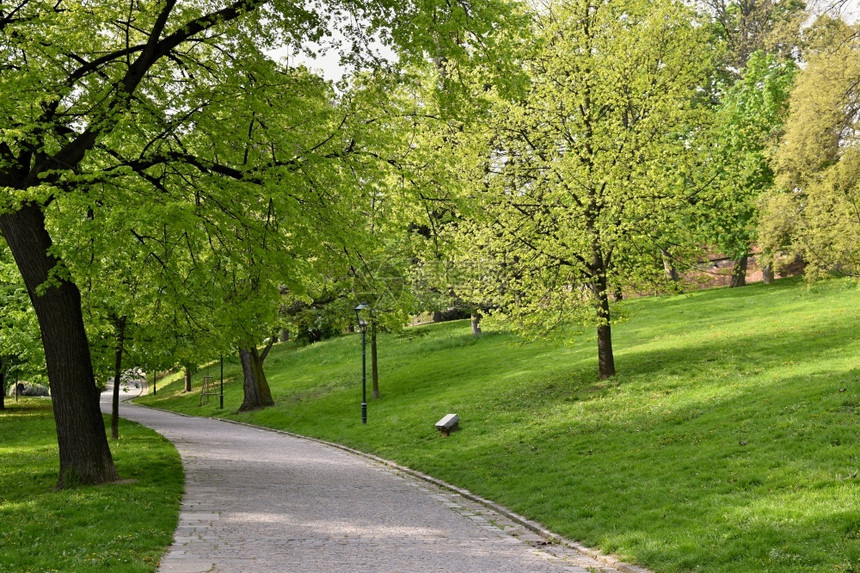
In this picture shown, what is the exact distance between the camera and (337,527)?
1123 cm

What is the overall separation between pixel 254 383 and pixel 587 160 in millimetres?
20840

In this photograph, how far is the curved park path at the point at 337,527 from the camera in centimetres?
911

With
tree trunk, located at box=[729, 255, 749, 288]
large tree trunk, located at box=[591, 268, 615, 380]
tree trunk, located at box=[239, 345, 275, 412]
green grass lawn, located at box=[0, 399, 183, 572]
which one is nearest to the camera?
green grass lawn, located at box=[0, 399, 183, 572]

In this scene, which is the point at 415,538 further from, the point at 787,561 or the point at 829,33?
the point at 829,33

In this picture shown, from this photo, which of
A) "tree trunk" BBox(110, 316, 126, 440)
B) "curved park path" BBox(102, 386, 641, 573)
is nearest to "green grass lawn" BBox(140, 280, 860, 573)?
"curved park path" BBox(102, 386, 641, 573)

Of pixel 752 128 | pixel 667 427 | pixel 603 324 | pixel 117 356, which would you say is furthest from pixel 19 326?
pixel 752 128

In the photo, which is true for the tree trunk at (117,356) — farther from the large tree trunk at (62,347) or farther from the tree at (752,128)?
the tree at (752,128)

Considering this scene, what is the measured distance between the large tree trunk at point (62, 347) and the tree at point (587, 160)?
11140 millimetres

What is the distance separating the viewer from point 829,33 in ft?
61.6

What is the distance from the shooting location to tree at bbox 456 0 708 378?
67.8 feet

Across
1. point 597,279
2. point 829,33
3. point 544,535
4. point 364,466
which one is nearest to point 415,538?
point 544,535

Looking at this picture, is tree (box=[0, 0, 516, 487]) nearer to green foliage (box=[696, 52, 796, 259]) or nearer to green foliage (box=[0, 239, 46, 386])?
green foliage (box=[0, 239, 46, 386])

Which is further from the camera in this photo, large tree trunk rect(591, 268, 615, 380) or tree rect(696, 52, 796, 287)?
tree rect(696, 52, 796, 287)

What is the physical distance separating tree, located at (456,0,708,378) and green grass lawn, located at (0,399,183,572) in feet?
35.7
